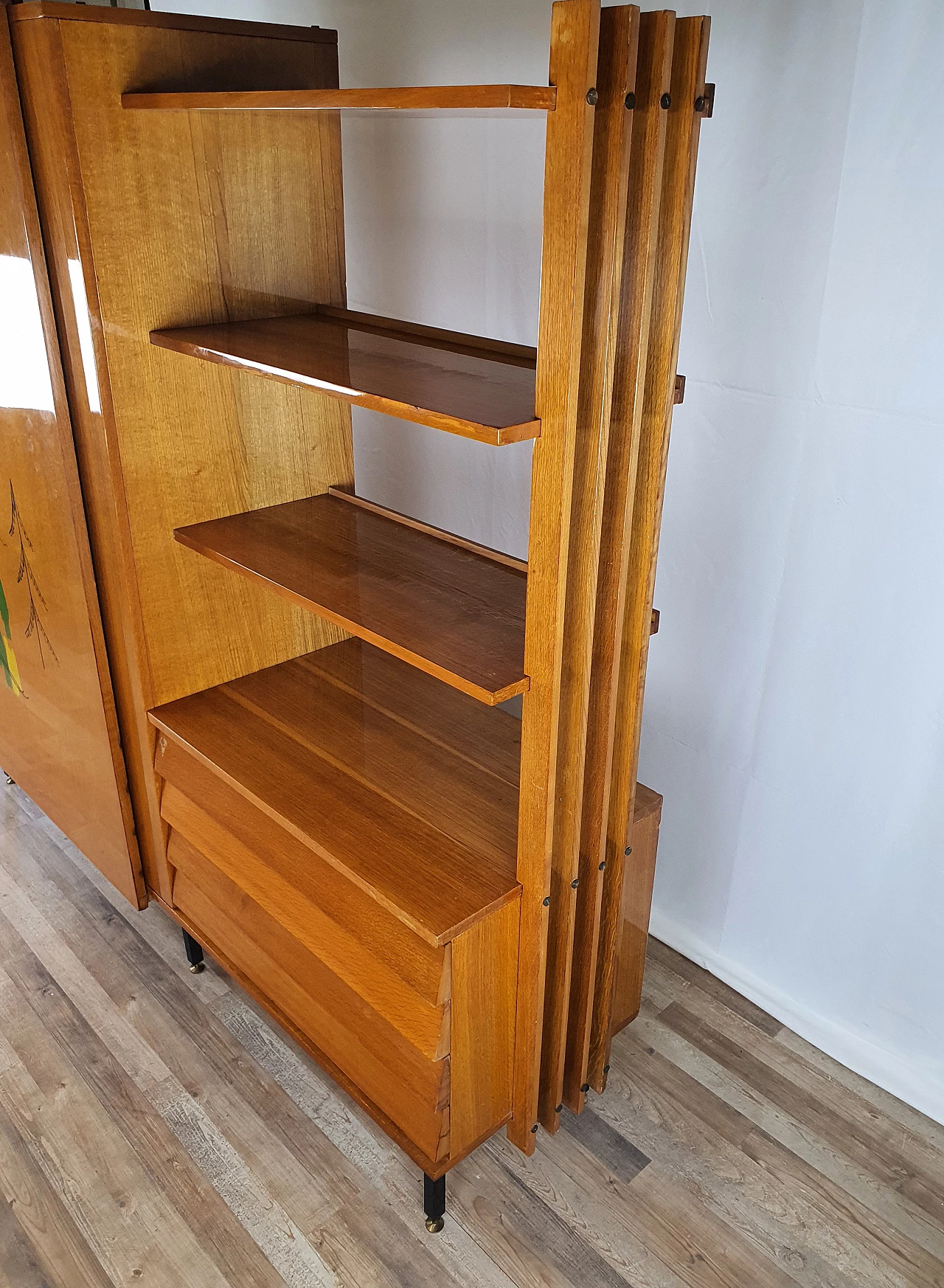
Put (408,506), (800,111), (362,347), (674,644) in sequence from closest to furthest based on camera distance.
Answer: (800,111)
(362,347)
(674,644)
(408,506)

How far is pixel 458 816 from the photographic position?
5.53 feet

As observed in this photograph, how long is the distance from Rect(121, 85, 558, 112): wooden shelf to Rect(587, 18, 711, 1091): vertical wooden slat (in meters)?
0.18

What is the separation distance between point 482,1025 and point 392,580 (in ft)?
2.44

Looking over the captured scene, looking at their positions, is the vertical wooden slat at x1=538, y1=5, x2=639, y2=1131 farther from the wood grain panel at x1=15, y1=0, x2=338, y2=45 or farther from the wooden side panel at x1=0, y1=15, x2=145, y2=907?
the wooden side panel at x1=0, y1=15, x2=145, y2=907

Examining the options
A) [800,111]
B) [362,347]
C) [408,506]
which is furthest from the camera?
[408,506]

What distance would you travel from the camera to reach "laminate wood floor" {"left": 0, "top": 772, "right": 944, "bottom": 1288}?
1710mm

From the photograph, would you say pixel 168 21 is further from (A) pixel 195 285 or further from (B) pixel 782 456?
(B) pixel 782 456

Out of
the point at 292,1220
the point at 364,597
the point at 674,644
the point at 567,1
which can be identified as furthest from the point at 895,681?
the point at 292,1220

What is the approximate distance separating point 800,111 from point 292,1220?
203 cm

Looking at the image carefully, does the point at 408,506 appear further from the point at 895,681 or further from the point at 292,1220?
the point at 292,1220

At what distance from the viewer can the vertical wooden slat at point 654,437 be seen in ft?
4.00

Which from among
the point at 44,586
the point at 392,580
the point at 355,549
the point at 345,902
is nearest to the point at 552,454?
the point at 392,580

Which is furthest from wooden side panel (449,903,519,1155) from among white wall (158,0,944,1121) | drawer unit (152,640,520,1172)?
white wall (158,0,944,1121)

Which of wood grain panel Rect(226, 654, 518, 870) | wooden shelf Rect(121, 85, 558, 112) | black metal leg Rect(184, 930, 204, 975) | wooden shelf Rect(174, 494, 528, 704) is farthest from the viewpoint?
black metal leg Rect(184, 930, 204, 975)
